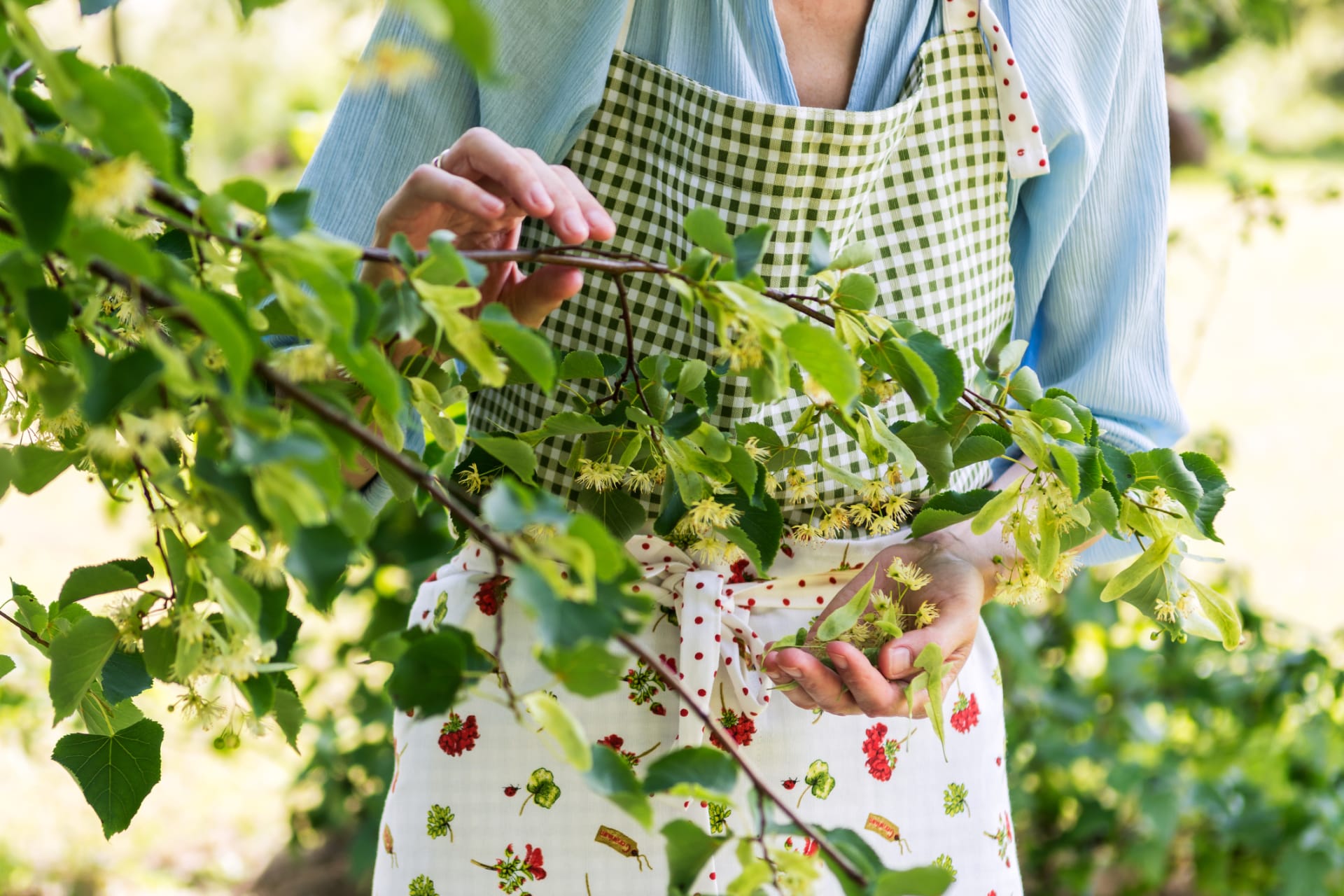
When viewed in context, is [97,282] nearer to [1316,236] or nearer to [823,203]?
[823,203]

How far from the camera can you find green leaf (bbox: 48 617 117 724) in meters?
0.36

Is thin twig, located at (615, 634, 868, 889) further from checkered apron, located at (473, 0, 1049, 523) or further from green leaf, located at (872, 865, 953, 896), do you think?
checkered apron, located at (473, 0, 1049, 523)

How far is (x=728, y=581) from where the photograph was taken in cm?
69

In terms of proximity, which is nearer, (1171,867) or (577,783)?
(577,783)

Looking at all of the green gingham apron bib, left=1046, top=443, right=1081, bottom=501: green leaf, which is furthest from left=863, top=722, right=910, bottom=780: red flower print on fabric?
left=1046, top=443, right=1081, bottom=501: green leaf

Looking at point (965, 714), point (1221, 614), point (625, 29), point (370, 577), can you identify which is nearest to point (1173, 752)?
point (965, 714)

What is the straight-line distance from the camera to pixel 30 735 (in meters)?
1.27

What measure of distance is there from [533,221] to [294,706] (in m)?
0.38

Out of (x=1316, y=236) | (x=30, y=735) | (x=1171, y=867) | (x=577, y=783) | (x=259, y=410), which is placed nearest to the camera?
(x=259, y=410)

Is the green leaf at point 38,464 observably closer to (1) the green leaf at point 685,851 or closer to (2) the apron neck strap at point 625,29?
(1) the green leaf at point 685,851

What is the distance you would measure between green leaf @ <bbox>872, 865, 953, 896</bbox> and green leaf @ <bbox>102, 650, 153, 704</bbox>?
0.25m

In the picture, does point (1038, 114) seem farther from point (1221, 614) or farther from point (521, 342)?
point (521, 342)

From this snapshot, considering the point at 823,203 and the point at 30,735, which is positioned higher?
the point at 823,203

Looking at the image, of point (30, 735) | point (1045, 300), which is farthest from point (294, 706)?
point (30, 735)
